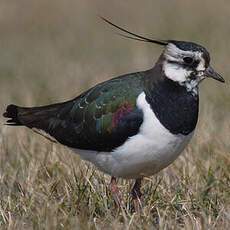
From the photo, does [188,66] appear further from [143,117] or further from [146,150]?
[146,150]

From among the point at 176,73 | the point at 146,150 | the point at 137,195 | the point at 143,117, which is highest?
the point at 176,73

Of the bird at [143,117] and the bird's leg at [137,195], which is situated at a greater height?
the bird at [143,117]

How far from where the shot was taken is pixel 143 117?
18.0 ft

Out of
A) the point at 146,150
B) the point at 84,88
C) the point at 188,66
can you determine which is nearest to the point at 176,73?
the point at 188,66

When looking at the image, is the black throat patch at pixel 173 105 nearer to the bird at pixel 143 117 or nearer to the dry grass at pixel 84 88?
the bird at pixel 143 117

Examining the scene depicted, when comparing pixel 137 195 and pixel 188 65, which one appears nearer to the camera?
pixel 188 65

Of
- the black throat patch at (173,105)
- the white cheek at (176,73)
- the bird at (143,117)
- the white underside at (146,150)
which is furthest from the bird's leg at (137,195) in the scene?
the white cheek at (176,73)

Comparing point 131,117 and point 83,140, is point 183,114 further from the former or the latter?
point 83,140

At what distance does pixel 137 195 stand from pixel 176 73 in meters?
0.85

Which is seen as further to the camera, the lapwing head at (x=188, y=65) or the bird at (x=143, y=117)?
the lapwing head at (x=188, y=65)

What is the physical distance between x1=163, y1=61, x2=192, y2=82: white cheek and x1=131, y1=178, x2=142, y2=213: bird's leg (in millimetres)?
743

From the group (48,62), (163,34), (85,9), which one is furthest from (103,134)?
(85,9)

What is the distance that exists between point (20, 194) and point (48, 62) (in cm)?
638

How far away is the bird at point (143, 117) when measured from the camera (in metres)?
5.46
